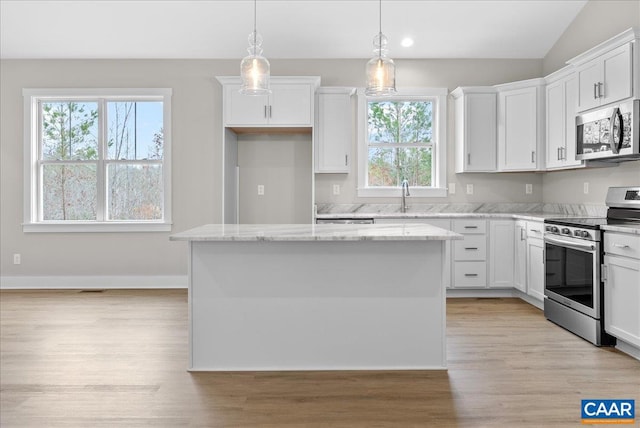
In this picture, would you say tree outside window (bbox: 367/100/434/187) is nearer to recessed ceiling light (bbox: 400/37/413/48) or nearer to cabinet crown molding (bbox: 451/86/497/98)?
cabinet crown molding (bbox: 451/86/497/98)

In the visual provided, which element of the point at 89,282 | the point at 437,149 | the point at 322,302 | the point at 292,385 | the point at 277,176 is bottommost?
the point at 292,385

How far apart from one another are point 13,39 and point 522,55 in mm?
5699

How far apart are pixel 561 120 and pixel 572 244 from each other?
5.07 ft

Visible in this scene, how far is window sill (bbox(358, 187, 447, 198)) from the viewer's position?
226 inches

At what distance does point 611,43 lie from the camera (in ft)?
12.4

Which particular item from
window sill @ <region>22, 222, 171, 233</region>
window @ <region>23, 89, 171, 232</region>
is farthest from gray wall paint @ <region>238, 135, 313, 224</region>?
window sill @ <region>22, 222, 171, 233</region>

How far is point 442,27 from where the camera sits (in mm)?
5230

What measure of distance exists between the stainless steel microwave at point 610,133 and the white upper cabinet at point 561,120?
24 cm

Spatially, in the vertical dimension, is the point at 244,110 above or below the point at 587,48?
below

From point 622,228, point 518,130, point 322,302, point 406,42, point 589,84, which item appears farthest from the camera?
point 406,42

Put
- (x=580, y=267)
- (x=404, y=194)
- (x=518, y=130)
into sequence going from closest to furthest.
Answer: (x=580, y=267)
(x=518, y=130)
(x=404, y=194)

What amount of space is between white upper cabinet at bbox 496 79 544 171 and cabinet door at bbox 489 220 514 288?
2.22 feet

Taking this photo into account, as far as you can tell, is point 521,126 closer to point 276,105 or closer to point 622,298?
point 622,298

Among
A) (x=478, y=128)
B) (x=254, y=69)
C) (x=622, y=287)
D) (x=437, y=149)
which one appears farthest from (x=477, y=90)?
(x=254, y=69)
